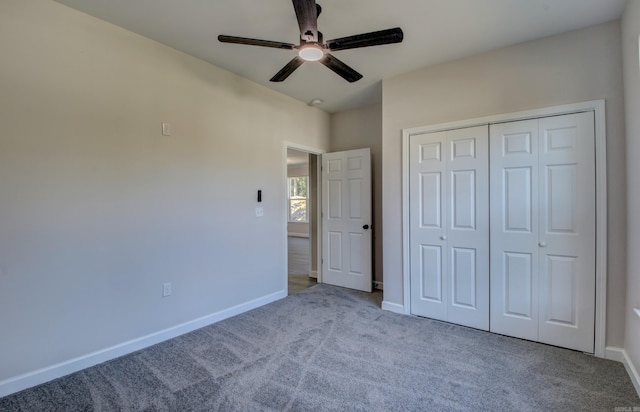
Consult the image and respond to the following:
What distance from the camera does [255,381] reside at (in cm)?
204

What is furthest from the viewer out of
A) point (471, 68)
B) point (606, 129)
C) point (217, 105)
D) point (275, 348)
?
point (217, 105)

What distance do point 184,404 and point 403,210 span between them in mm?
2586

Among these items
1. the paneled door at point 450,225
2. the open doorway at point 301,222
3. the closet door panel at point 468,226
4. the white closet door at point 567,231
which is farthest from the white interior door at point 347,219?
the white closet door at point 567,231

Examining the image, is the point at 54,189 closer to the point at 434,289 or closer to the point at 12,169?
the point at 12,169

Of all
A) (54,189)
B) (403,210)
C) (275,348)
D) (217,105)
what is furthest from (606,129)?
(54,189)

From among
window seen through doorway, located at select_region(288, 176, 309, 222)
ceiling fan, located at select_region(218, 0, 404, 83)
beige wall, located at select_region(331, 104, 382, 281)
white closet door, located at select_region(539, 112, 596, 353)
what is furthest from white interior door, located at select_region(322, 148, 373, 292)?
window seen through doorway, located at select_region(288, 176, 309, 222)

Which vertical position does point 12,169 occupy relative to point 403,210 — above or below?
above

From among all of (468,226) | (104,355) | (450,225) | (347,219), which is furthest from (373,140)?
(104,355)

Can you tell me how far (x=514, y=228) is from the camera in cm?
269

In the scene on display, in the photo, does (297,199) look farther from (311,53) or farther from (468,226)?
(311,53)

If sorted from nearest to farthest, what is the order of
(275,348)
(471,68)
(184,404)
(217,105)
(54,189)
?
(184,404)
(54,189)
(275,348)
(471,68)
(217,105)

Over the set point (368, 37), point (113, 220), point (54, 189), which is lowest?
point (113, 220)

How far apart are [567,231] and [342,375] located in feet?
7.22

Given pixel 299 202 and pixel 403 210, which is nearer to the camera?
pixel 403 210
